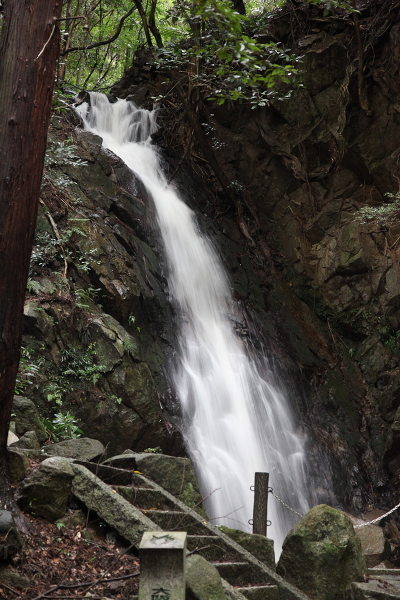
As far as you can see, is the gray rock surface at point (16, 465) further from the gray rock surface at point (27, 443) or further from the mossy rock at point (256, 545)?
the mossy rock at point (256, 545)

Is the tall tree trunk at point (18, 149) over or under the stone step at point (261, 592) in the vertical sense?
over

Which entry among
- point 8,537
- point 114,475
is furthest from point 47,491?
point 114,475

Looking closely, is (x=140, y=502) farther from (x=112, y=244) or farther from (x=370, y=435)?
(x=370, y=435)

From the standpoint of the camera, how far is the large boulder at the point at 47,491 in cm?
371

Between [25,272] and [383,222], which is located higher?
[383,222]

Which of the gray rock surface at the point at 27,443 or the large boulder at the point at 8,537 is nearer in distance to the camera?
the large boulder at the point at 8,537

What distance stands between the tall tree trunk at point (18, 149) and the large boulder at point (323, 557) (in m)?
2.95

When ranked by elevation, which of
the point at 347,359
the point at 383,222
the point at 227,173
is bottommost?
the point at 347,359

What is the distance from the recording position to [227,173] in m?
13.9

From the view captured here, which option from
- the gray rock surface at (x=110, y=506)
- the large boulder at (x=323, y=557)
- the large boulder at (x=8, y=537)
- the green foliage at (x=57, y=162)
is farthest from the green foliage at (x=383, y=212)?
the large boulder at (x=8, y=537)

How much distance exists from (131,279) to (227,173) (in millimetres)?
6303

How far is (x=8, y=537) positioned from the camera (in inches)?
122

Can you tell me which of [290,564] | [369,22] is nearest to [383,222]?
[369,22]

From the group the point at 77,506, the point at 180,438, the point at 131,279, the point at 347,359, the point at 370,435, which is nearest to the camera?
the point at 77,506
